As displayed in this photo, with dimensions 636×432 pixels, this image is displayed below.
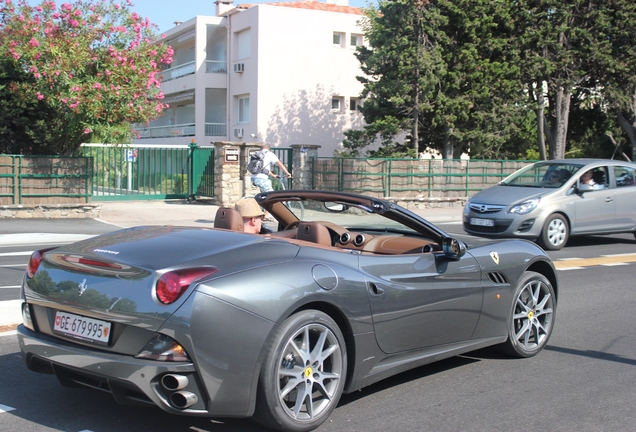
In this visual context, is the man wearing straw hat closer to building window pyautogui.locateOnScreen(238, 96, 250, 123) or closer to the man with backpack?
the man with backpack

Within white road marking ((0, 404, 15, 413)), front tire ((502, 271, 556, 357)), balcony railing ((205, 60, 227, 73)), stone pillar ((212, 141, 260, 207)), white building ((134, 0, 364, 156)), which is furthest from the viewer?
balcony railing ((205, 60, 227, 73))

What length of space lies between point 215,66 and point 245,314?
38.8 m

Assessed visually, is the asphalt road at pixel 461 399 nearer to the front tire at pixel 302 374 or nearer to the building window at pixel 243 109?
the front tire at pixel 302 374

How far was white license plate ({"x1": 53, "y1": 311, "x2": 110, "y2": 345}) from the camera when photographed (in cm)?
393

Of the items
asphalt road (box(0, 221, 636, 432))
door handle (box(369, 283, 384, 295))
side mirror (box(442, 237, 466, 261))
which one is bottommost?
asphalt road (box(0, 221, 636, 432))

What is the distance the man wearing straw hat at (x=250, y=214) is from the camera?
5.75m

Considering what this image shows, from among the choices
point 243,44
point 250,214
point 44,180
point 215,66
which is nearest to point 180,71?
point 215,66

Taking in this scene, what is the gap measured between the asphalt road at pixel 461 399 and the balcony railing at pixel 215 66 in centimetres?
3592

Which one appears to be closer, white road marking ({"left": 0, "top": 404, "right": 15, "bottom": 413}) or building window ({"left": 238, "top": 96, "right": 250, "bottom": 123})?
white road marking ({"left": 0, "top": 404, "right": 15, "bottom": 413})

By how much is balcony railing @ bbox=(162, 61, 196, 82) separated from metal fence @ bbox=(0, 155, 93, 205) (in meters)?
24.1

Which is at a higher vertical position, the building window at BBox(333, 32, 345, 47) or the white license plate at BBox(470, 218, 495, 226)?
the building window at BBox(333, 32, 345, 47)

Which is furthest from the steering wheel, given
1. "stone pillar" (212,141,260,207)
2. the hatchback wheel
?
"stone pillar" (212,141,260,207)

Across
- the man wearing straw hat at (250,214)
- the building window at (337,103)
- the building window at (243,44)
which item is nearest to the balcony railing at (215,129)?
the building window at (243,44)

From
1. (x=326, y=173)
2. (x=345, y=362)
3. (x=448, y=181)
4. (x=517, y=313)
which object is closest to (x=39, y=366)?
(x=345, y=362)
